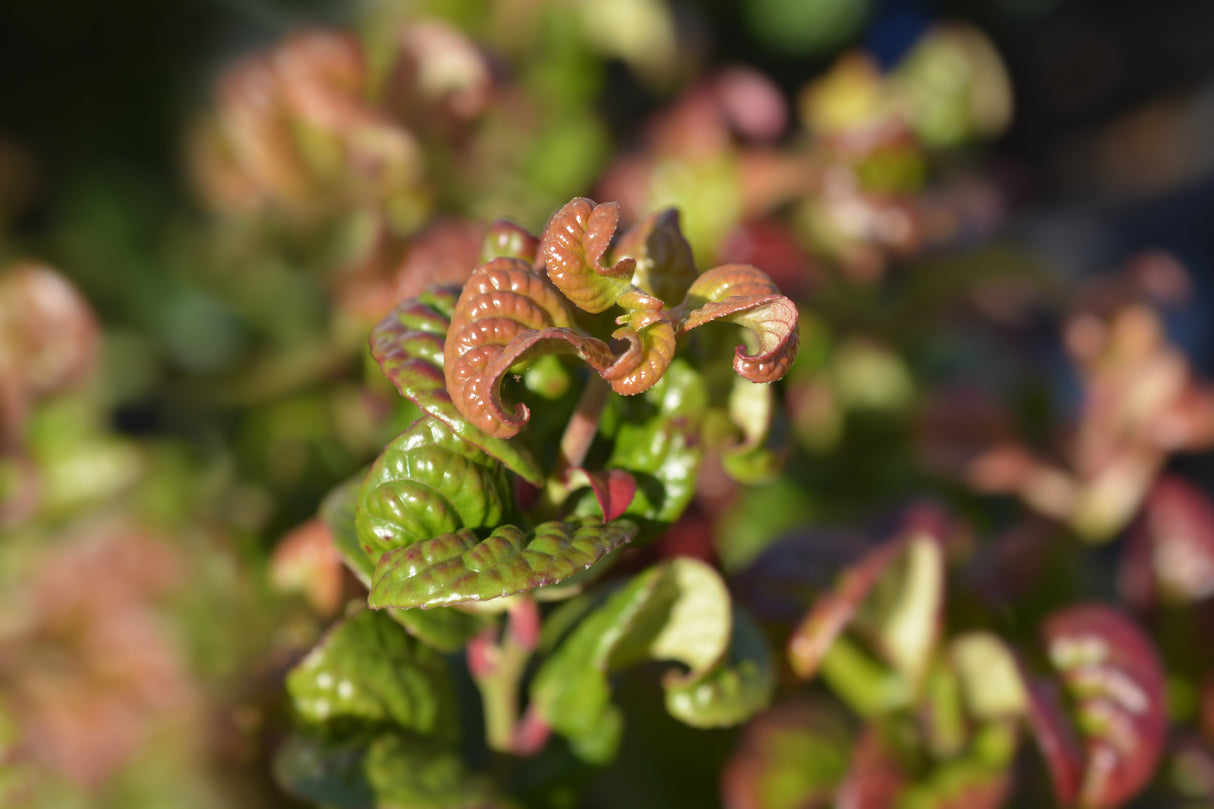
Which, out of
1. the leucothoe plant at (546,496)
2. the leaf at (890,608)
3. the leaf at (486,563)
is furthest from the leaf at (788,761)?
the leaf at (486,563)

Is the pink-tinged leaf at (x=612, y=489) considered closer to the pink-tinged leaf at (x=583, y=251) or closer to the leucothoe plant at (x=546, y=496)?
the leucothoe plant at (x=546, y=496)

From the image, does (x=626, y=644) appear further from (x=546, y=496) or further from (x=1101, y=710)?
(x=1101, y=710)

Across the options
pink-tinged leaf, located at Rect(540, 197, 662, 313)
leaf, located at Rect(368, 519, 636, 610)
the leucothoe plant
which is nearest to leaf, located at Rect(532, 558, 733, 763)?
the leucothoe plant

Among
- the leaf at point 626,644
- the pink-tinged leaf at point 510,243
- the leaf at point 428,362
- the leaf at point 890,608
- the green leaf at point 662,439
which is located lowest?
the leaf at point 890,608

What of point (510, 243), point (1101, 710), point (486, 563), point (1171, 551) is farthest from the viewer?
point (1171, 551)

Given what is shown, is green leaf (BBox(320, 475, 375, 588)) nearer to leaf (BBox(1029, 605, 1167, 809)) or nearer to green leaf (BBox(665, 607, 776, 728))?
green leaf (BBox(665, 607, 776, 728))

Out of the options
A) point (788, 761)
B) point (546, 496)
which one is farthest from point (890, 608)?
point (546, 496)
